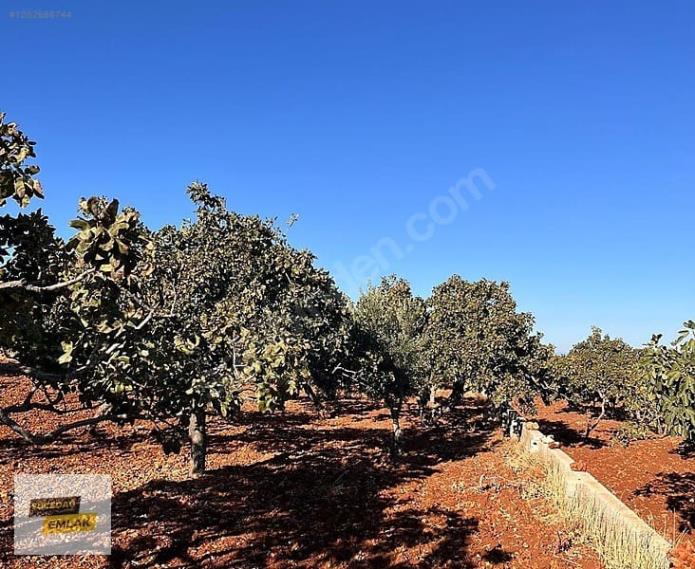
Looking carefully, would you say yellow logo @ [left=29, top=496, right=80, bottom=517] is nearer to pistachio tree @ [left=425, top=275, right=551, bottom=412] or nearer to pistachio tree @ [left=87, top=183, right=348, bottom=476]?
pistachio tree @ [left=87, top=183, right=348, bottom=476]

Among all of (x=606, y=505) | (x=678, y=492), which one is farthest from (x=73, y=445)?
(x=678, y=492)

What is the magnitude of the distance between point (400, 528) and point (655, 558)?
649cm

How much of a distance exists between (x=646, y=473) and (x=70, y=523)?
2223 cm

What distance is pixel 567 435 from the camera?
3061 cm

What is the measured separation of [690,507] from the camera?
615 inches

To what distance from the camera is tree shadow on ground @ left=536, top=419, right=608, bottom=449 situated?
91.4 feet

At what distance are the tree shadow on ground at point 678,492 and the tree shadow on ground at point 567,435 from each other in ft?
23.4

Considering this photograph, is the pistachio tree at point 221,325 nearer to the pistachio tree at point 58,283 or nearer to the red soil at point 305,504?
the pistachio tree at point 58,283

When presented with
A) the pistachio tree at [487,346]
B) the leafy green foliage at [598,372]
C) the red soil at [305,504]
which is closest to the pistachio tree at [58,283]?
the red soil at [305,504]

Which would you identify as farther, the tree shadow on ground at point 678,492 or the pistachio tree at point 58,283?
the tree shadow on ground at point 678,492

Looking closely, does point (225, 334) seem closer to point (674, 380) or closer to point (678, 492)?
point (674, 380)

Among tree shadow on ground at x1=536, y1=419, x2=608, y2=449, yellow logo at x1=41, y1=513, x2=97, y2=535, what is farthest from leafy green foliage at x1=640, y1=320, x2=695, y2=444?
tree shadow on ground at x1=536, y1=419, x2=608, y2=449

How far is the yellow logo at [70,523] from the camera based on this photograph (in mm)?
12633

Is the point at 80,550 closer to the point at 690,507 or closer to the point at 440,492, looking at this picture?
the point at 440,492
